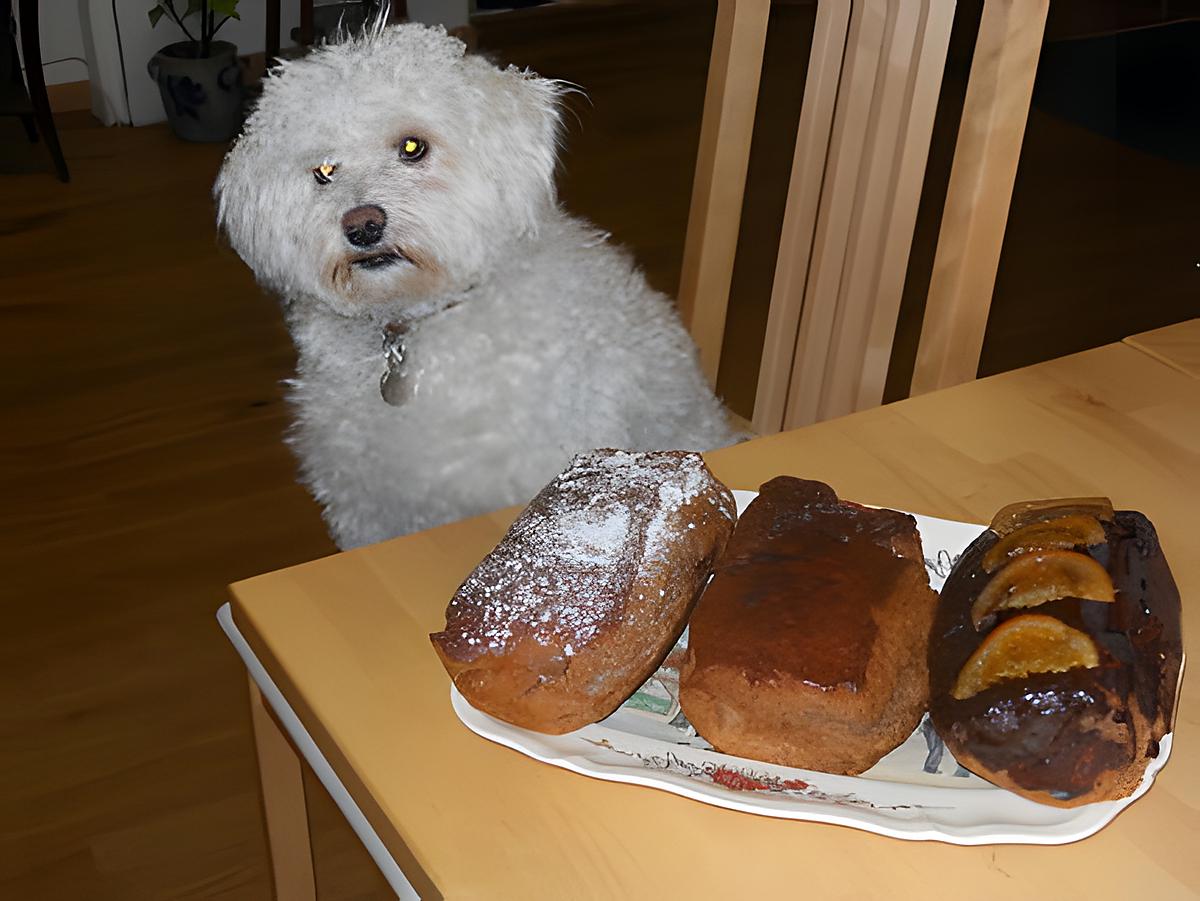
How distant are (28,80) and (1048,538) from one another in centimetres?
309

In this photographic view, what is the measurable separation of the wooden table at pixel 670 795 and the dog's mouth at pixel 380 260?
47 centimetres

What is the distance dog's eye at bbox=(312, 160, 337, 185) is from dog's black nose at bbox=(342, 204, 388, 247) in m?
0.04

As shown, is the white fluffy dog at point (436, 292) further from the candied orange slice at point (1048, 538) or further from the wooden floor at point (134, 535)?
the candied orange slice at point (1048, 538)

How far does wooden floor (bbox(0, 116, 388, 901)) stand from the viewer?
149 centimetres

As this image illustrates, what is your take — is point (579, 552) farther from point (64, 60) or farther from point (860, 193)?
point (64, 60)

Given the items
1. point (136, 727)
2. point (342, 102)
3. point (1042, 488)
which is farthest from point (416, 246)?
point (136, 727)

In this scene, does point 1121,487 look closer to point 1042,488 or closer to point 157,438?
point 1042,488

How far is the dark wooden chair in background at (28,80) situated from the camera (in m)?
3.10

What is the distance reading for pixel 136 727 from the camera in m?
1.65

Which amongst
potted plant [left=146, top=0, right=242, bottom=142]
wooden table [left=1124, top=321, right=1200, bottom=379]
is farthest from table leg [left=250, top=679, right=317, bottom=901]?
potted plant [left=146, top=0, right=242, bottom=142]

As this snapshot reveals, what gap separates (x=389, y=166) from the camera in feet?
3.88

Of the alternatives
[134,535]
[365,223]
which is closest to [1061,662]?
[365,223]

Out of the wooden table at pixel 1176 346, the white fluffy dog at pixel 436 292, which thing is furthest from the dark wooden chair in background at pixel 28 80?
the wooden table at pixel 1176 346

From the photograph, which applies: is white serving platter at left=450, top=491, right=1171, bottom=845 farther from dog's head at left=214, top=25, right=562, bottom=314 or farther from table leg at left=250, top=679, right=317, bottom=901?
dog's head at left=214, top=25, right=562, bottom=314
